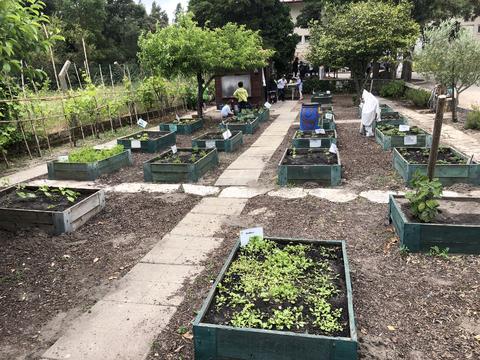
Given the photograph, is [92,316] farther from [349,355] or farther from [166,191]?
[166,191]

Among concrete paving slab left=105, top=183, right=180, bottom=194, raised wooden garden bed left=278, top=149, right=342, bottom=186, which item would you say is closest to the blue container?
raised wooden garden bed left=278, top=149, right=342, bottom=186

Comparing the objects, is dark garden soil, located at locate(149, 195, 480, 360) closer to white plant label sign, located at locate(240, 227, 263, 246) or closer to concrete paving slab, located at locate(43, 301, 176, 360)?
concrete paving slab, located at locate(43, 301, 176, 360)

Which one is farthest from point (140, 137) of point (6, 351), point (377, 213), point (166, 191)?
point (6, 351)

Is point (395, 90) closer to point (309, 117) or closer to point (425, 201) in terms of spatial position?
point (309, 117)

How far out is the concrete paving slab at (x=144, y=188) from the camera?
7098 millimetres

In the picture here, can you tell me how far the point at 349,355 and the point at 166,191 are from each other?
4925mm

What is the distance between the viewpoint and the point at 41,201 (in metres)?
5.77

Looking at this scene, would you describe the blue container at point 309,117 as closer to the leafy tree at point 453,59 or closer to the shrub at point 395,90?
the leafy tree at point 453,59

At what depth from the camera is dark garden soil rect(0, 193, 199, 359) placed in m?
3.39

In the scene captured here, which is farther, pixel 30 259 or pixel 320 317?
pixel 30 259

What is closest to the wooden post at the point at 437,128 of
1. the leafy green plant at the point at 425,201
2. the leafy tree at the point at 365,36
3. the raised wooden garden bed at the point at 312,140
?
the leafy green plant at the point at 425,201

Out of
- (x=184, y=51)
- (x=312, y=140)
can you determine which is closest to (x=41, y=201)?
(x=312, y=140)

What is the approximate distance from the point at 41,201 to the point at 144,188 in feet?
6.13

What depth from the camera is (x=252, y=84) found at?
63.9 ft
